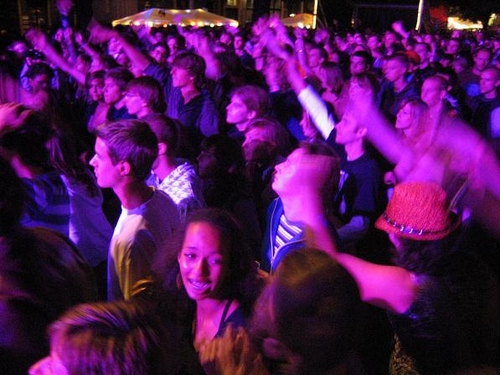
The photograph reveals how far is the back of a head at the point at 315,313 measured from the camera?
1315mm

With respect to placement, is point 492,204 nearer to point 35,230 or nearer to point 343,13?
point 35,230

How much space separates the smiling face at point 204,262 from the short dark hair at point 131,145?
0.49m

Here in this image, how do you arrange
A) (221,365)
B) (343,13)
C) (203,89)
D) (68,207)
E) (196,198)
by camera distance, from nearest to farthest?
(221,365), (68,207), (196,198), (203,89), (343,13)

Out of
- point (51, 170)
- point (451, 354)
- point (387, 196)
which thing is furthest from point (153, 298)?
point (387, 196)

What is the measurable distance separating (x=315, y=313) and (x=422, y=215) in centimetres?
67

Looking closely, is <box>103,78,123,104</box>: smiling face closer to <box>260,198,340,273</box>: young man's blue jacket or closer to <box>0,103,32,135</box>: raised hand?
<box>0,103,32,135</box>: raised hand

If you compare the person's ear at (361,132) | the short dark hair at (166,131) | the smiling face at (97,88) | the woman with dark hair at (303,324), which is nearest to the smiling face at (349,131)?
the person's ear at (361,132)

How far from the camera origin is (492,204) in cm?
276

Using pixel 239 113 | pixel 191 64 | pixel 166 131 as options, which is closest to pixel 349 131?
pixel 239 113

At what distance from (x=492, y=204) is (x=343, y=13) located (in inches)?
1225

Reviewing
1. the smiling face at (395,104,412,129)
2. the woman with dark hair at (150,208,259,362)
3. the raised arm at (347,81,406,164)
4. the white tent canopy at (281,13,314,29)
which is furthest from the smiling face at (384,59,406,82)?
the white tent canopy at (281,13,314,29)

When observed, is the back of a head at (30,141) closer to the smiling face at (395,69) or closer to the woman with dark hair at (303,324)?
the woman with dark hair at (303,324)

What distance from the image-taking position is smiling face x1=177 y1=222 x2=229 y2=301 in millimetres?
1830

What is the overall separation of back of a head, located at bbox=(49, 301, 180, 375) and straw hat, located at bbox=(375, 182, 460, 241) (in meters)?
0.94
